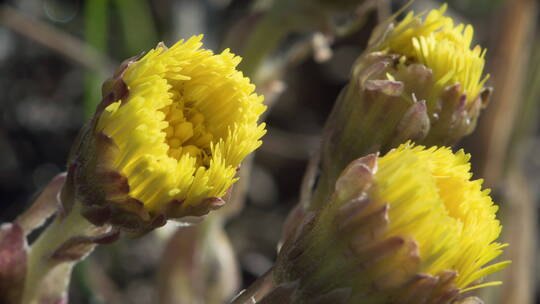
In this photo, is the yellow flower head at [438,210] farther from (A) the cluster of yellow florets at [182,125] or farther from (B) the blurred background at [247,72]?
(B) the blurred background at [247,72]

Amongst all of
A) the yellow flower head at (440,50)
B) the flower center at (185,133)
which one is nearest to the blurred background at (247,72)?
the yellow flower head at (440,50)

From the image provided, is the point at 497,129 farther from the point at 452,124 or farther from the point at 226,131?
the point at 226,131

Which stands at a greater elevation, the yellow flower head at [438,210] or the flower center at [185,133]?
the flower center at [185,133]

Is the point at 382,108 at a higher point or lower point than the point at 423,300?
higher

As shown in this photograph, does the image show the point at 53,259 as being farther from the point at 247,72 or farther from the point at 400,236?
the point at 247,72

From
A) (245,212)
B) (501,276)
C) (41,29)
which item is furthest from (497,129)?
(41,29)

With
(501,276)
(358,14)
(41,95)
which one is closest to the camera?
(358,14)

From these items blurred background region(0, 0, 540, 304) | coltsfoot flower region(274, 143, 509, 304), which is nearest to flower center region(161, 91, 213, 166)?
coltsfoot flower region(274, 143, 509, 304)

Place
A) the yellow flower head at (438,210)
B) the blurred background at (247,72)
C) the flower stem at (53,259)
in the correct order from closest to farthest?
the yellow flower head at (438,210), the flower stem at (53,259), the blurred background at (247,72)
